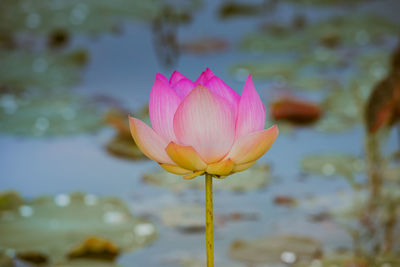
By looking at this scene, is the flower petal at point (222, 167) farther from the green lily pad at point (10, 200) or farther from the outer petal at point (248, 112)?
the green lily pad at point (10, 200)

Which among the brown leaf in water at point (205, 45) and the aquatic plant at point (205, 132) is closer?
the aquatic plant at point (205, 132)

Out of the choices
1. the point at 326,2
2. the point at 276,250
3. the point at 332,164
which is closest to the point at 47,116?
the point at 332,164

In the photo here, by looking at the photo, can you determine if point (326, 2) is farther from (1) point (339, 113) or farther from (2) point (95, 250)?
(2) point (95, 250)

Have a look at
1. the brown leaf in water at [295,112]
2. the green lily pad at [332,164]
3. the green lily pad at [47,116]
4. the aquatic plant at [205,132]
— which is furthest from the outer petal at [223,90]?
the brown leaf in water at [295,112]

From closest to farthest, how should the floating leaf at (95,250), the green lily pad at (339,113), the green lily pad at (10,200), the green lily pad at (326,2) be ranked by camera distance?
1. the floating leaf at (95,250)
2. the green lily pad at (10,200)
3. the green lily pad at (339,113)
4. the green lily pad at (326,2)

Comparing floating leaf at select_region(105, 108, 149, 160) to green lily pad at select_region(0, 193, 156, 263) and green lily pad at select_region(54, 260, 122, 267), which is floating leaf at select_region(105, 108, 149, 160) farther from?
green lily pad at select_region(54, 260, 122, 267)

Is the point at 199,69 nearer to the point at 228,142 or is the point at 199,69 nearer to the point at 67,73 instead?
the point at 67,73
